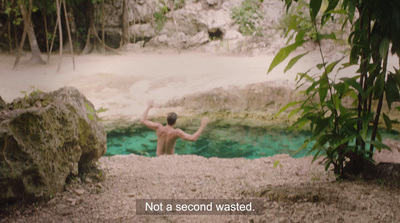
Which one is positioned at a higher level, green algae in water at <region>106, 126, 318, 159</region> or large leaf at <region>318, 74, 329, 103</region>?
large leaf at <region>318, 74, 329, 103</region>

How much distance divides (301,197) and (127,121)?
5.15 metres

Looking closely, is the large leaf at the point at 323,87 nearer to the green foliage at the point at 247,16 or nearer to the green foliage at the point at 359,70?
the green foliage at the point at 359,70

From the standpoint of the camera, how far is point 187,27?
13.9 metres

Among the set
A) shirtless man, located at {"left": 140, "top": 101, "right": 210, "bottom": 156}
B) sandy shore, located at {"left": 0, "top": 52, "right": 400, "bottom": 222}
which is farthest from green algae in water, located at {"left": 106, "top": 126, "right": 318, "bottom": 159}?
sandy shore, located at {"left": 0, "top": 52, "right": 400, "bottom": 222}

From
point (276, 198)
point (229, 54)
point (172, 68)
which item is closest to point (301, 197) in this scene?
point (276, 198)

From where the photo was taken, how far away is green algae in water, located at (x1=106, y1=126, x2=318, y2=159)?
19.7 ft

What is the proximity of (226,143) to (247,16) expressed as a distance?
784cm

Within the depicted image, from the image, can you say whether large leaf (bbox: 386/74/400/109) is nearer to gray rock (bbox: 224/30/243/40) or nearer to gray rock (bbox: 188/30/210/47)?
gray rock (bbox: 224/30/243/40)

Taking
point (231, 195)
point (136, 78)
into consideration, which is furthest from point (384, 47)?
point (136, 78)

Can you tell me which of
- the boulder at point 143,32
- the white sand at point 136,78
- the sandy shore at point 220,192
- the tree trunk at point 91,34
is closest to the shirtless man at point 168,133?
the sandy shore at point 220,192

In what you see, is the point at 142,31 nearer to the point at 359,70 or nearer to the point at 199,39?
the point at 199,39

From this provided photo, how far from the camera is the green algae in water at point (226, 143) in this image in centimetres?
600

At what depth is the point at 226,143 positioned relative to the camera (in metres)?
6.26

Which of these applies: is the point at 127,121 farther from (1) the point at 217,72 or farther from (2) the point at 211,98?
(1) the point at 217,72
